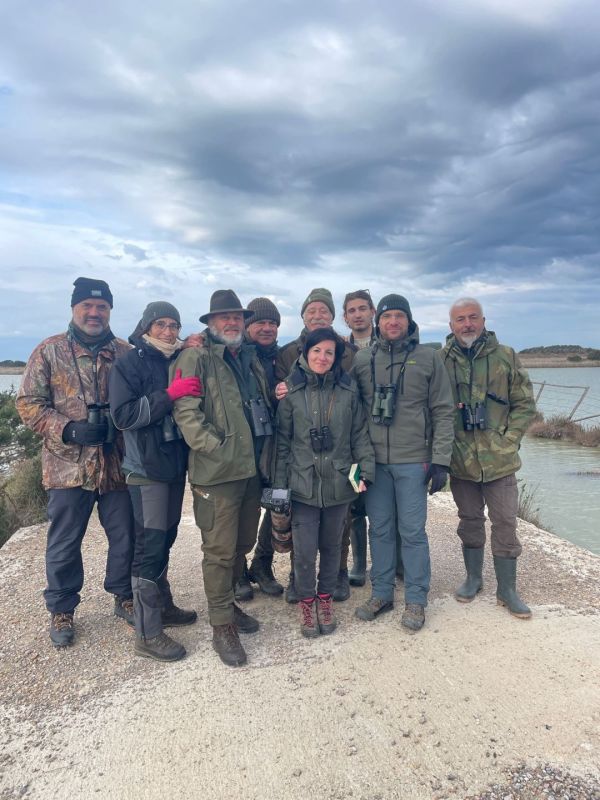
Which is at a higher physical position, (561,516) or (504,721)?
(504,721)

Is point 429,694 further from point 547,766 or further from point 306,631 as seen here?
point 306,631

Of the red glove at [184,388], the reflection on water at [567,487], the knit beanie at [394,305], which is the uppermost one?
the knit beanie at [394,305]

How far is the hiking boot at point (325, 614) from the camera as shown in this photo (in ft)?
12.9

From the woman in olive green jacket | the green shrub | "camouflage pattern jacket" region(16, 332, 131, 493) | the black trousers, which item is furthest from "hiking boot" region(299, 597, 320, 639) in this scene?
the green shrub

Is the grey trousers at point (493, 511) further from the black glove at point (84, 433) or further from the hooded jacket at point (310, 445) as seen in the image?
the black glove at point (84, 433)

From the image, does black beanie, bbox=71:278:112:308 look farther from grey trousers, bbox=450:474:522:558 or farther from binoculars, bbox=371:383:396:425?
grey trousers, bbox=450:474:522:558

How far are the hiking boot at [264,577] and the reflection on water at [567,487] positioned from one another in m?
5.19

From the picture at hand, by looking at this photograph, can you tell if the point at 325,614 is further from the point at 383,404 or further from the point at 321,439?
the point at 383,404

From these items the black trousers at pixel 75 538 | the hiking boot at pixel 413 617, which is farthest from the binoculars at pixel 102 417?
the hiking boot at pixel 413 617

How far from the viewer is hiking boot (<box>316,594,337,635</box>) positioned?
393 cm

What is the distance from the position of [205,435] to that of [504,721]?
7.99 ft

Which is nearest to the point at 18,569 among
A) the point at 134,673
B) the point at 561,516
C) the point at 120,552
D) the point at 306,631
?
the point at 120,552

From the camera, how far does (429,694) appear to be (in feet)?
10.4

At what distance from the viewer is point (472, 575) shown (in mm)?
4492
